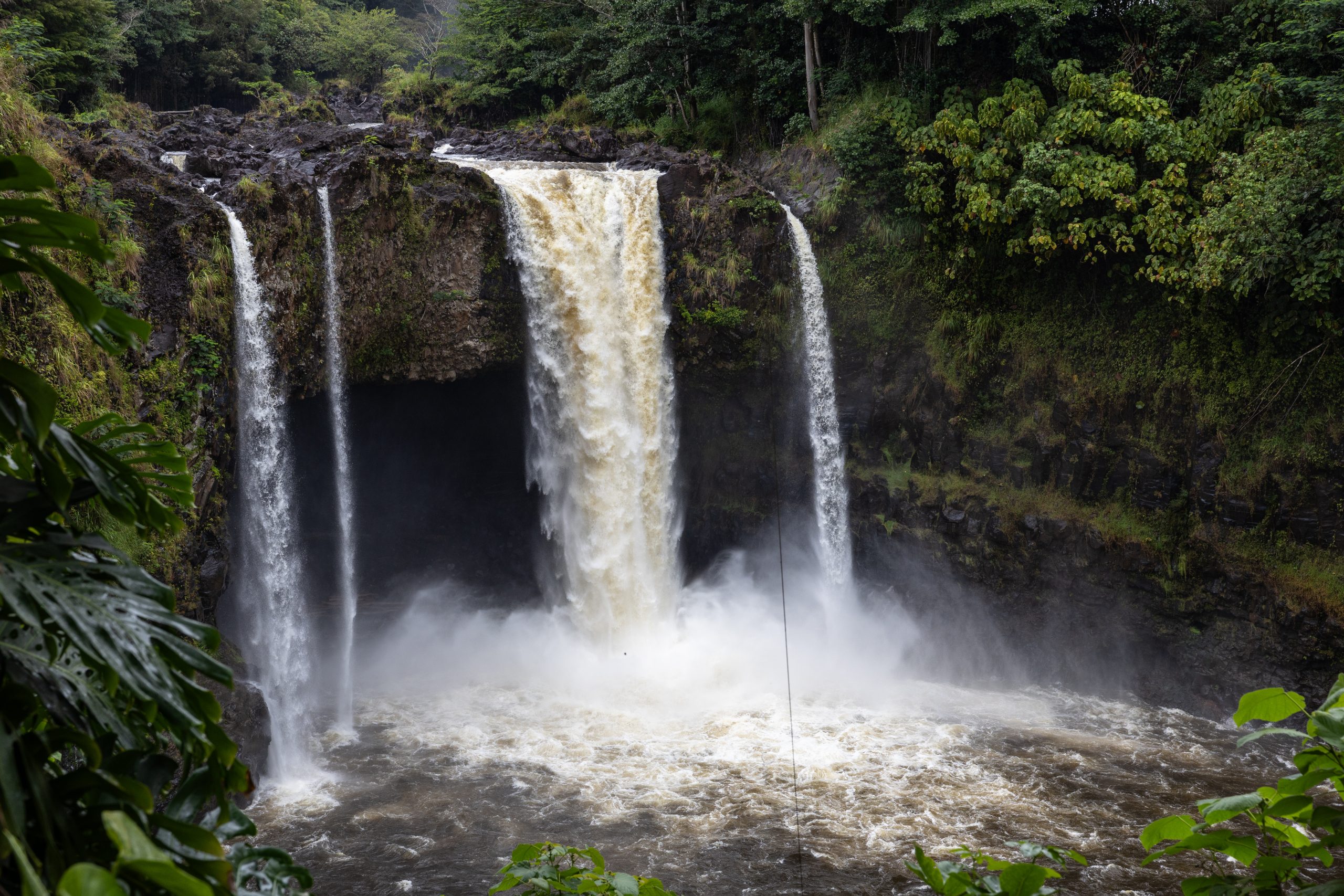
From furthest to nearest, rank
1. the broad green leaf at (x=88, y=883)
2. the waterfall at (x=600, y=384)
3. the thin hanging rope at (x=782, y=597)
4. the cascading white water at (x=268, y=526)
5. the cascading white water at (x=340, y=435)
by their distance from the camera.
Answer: the waterfall at (x=600, y=384)
the cascading white water at (x=340, y=435)
the cascading white water at (x=268, y=526)
the thin hanging rope at (x=782, y=597)
the broad green leaf at (x=88, y=883)

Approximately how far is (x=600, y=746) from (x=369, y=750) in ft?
9.46

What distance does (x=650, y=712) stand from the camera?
1264 centimetres

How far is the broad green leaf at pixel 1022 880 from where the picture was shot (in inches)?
74.0

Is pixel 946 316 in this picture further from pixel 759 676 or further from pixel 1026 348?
pixel 759 676

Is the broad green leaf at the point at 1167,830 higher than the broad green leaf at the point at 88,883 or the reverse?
the reverse

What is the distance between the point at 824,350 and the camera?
14984 mm

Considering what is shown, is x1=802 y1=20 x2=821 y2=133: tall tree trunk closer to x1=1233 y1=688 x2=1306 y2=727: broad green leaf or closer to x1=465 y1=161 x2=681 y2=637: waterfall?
x1=465 y1=161 x2=681 y2=637: waterfall

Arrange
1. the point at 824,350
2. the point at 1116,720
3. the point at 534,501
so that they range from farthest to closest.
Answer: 1. the point at 534,501
2. the point at 824,350
3. the point at 1116,720

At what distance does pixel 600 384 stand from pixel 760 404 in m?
2.84

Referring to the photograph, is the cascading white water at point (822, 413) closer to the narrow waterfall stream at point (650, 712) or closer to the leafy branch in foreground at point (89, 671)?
the narrow waterfall stream at point (650, 712)

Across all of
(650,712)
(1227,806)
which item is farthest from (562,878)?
(650,712)

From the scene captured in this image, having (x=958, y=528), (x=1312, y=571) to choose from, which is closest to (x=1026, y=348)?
(x=958, y=528)

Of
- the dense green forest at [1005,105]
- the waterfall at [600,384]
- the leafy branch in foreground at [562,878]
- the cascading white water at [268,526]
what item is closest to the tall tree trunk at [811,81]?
the dense green forest at [1005,105]

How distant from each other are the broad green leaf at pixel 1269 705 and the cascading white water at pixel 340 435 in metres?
12.2
